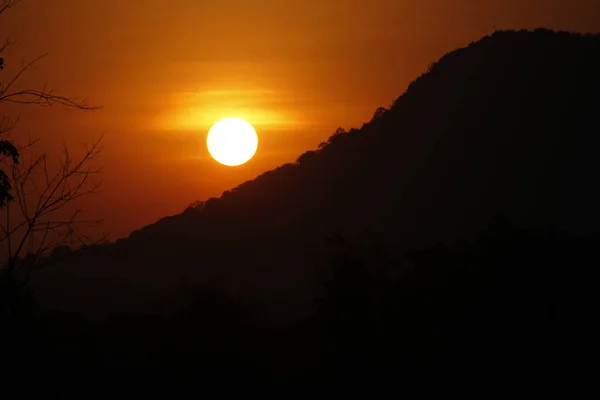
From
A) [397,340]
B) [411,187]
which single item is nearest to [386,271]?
[397,340]

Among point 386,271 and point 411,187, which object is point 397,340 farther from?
point 411,187

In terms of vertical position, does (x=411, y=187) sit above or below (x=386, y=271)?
above

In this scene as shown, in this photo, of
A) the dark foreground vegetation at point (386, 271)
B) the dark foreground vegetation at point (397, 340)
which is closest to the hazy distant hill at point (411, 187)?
the dark foreground vegetation at point (386, 271)

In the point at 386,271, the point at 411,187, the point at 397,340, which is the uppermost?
the point at 411,187

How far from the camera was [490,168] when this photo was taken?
Answer: 8094 centimetres

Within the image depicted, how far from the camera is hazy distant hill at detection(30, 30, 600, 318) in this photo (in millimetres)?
74312

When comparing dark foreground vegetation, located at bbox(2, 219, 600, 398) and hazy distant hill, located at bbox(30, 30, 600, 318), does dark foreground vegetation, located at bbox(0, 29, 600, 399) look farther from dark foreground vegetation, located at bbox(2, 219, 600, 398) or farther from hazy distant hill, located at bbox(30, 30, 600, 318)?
hazy distant hill, located at bbox(30, 30, 600, 318)

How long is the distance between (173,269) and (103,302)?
1044cm

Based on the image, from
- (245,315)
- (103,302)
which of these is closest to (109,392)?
(245,315)

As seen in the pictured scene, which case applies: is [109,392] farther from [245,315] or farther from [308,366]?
[245,315]

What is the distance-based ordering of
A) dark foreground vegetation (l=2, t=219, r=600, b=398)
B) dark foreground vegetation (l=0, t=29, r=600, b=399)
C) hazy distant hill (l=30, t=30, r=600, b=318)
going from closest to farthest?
1. dark foreground vegetation (l=2, t=219, r=600, b=398)
2. dark foreground vegetation (l=0, t=29, r=600, b=399)
3. hazy distant hill (l=30, t=30, r=600, b=318)

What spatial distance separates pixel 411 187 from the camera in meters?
85.2

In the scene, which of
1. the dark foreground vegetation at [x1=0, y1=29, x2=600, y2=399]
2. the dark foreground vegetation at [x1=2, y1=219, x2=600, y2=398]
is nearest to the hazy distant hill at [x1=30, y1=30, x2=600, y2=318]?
the dark foreground vegetation at [x1=0, y1=29, x2=600, y2=399]

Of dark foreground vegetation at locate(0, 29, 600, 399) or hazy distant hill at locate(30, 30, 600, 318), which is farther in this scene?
hazy distant hill at locate(30, 30, 600, 318)
